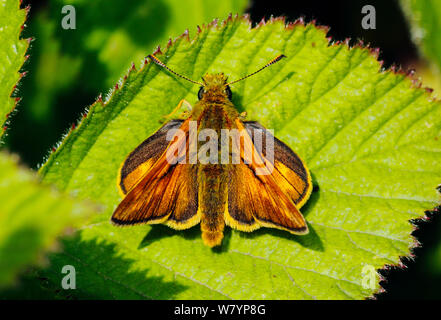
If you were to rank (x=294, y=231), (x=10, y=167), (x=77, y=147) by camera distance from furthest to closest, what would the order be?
(x=77, y=147)
(x=294, y=231)
(x=10, y=167)

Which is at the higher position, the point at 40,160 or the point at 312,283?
the point at 40,160

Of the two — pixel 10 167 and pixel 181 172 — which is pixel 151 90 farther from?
pixel 10 167

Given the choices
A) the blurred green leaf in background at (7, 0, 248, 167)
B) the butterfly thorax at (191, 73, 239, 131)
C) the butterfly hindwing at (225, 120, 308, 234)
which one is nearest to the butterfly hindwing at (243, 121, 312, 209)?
the butterfly hindwing at (225, 120, 308, 234)

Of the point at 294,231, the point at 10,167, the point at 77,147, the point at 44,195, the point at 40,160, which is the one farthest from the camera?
the point at 40,160

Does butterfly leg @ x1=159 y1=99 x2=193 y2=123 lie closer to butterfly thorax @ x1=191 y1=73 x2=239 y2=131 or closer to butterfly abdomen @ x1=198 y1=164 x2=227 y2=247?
butterfly thorax @ x1=191 y1=73 x2=239 y2=131

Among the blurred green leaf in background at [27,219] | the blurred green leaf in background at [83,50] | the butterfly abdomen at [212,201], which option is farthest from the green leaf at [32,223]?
the blurred green leaf in background at [83,50]

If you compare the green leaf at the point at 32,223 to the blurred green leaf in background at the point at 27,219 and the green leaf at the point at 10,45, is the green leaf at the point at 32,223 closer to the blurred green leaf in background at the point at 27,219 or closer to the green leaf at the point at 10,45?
the blurred green leaf in background at the point at 27,219

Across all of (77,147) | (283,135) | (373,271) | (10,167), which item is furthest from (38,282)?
(373,271)
